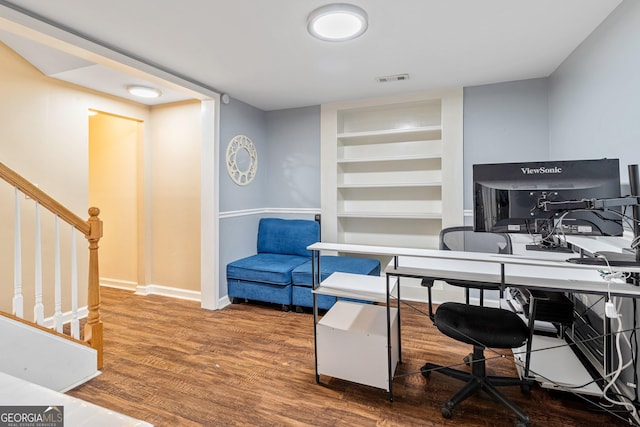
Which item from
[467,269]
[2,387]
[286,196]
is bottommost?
[2,387]

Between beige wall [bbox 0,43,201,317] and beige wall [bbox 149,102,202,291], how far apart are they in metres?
0.01

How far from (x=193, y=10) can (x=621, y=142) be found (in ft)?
8.85

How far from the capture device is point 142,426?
2.93ft

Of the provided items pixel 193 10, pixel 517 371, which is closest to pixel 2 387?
pixel 193 10

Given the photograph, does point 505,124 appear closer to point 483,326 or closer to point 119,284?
point 483,326

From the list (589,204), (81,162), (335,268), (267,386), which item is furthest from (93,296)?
(589,204)

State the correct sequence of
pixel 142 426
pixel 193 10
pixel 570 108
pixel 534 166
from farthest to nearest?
pixel 570 108
pixel 193 10
pixel 534 166
pixel 142 426

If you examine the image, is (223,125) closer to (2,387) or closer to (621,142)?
(2,387)

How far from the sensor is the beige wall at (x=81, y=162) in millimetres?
2584

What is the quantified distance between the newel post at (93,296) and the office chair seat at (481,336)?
2.23m

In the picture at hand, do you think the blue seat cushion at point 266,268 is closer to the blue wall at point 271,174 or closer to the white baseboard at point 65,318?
the blue wall at point 271,174

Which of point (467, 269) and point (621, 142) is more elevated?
point (621, 142)

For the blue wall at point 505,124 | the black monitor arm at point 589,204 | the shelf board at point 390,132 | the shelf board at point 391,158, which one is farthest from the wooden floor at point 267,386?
the shelf board at point 390,132

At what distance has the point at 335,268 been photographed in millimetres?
3174
